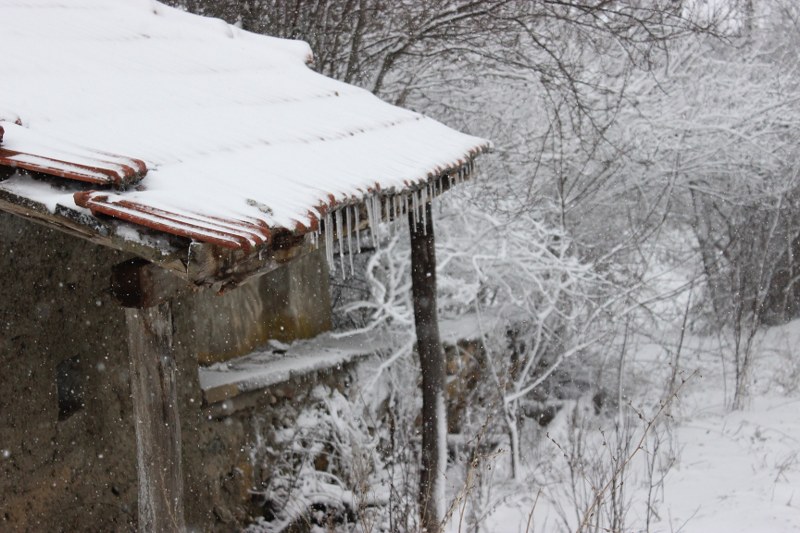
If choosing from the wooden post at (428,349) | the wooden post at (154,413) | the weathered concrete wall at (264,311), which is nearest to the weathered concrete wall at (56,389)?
the wooden post at (154,413)

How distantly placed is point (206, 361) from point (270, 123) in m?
3.11

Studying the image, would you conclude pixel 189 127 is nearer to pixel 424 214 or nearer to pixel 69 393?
pixel 69 393

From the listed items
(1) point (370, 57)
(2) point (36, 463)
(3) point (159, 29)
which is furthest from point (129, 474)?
(1) point (370, 57)

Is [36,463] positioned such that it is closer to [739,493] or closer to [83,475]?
[83,475]

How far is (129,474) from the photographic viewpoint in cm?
415

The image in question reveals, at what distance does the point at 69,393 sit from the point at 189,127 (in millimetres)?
1611

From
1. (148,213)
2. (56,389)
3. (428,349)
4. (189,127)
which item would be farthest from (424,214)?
(148,213)

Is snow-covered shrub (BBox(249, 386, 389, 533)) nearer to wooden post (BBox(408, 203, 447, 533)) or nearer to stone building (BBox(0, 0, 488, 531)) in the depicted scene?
stone building (BBox(0, 0, 488, 531))

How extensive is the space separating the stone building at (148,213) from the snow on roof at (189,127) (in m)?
0.01

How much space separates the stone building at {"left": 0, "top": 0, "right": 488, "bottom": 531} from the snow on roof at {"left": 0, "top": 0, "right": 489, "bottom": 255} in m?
0.01

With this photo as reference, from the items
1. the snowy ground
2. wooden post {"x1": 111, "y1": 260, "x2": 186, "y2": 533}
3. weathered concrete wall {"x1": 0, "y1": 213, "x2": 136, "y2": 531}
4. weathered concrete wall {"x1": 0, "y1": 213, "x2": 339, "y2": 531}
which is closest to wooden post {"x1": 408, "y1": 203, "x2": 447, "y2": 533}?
the snowy ground

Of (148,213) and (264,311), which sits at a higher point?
(148,213)

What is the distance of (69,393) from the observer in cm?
385

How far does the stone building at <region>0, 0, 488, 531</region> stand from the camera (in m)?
2.25
